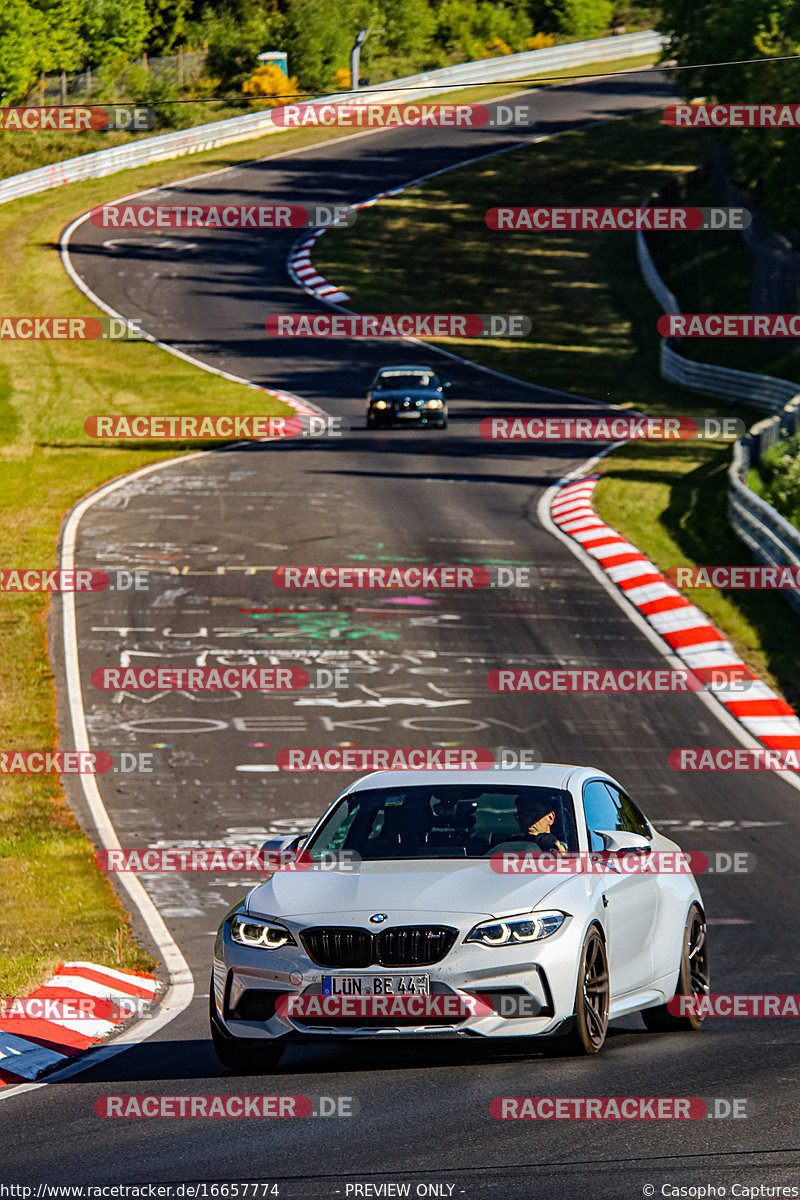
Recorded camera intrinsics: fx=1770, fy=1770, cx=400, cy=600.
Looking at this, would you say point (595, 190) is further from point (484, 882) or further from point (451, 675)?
point (484, 882)

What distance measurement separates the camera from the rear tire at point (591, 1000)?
8.68 meters

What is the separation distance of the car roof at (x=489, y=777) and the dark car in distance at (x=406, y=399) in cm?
3011

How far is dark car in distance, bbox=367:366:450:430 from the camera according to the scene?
39.9m

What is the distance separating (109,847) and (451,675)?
6.61 meters

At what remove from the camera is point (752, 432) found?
33.0 metres

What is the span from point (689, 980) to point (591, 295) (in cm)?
4936

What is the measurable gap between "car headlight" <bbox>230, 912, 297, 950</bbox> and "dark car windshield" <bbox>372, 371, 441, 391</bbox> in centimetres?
3171
